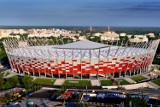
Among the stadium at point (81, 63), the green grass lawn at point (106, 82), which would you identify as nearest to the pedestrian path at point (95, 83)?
the green grass lawn at point (106, 82)

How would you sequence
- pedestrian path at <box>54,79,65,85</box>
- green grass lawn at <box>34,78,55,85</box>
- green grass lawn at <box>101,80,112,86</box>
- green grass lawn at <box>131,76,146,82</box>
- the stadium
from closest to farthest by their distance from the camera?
green grass lawn at <box>101,80,112,86</box>, green grass lawn at <box>34,78,55,85</box>, pedestrian path at <box>54,79,65,85</box>, the stadium, green grass lawn at <box>131,76,146,82</box>

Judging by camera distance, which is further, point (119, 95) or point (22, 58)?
point (22, 58)

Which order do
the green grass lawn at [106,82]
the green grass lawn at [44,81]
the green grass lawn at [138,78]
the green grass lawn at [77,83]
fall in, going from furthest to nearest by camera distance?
the green grass lawn at [138,78] < the green grass lawn at [44,81] < the green grass lawn at [106,82] < the green grass lawn at [77,83]

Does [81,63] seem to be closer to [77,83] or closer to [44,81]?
[77,83]

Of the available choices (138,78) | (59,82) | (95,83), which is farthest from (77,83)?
(138,78)

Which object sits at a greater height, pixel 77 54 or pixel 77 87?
pixel 77 54

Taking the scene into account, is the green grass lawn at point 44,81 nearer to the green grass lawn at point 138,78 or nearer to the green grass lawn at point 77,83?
the green grass lawn at point 77,83

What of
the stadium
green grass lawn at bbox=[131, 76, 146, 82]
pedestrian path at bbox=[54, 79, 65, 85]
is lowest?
green grass lawn at bbox=[131, 76, 146, 82]

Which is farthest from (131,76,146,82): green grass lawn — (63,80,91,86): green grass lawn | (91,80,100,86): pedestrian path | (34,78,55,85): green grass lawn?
(34,78,55,85): green grass lawn

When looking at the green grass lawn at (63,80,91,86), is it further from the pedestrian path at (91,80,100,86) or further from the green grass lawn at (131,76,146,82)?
the green grass lawn at (131,76,146,82)

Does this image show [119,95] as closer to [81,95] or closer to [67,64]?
[81,95]

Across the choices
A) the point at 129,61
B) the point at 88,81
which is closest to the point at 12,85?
the point at 88,81
